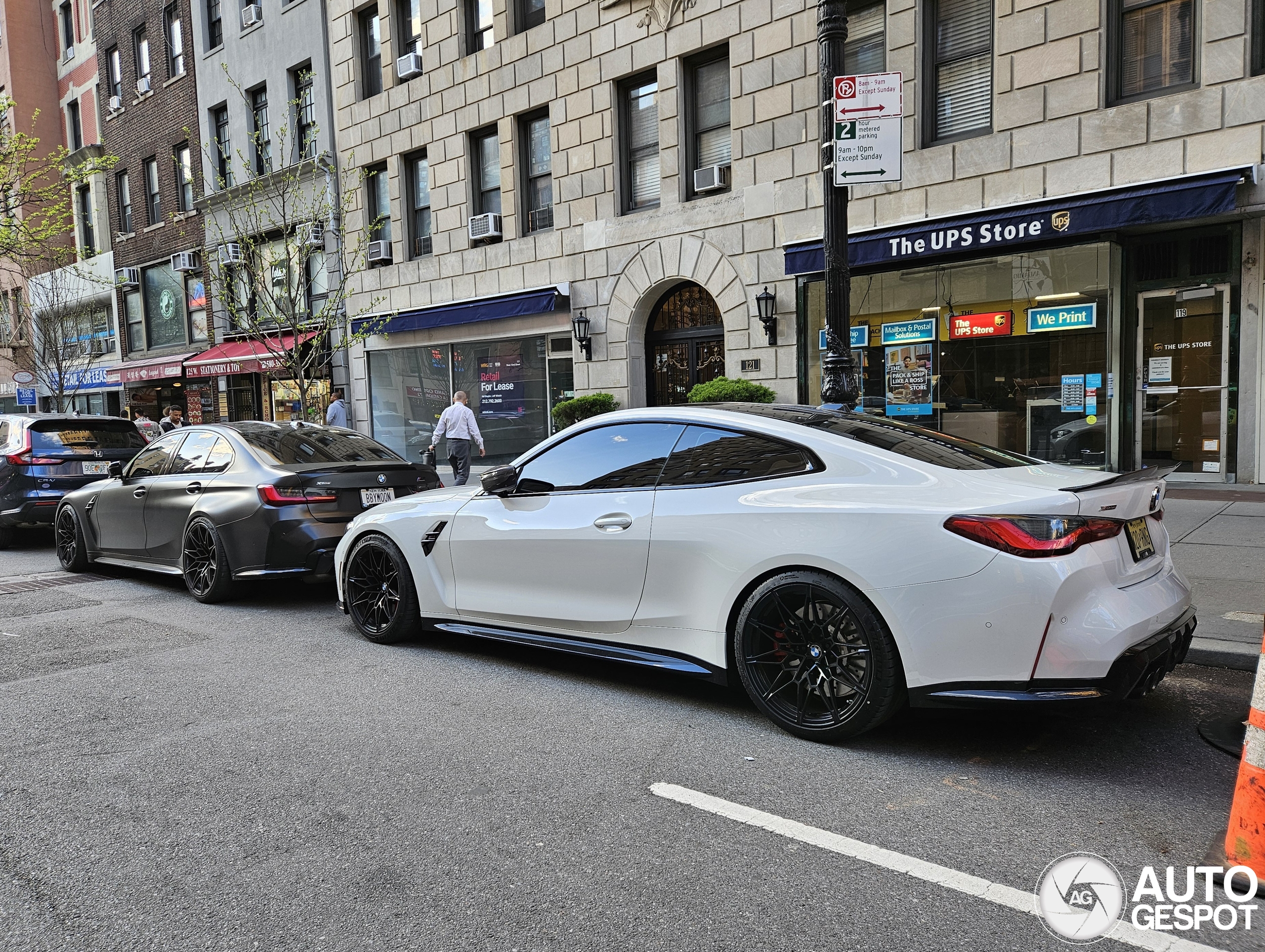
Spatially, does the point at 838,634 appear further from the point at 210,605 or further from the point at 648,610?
the point at 210,605

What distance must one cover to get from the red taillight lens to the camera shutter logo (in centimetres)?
588

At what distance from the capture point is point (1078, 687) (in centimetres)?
345

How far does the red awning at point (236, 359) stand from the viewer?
72.7ft

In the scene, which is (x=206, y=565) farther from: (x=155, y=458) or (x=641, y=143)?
Result: (x=641, y=143)

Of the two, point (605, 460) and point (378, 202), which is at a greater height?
point (378, 202)

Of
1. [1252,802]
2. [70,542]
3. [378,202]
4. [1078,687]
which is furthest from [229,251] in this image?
[1252,802]

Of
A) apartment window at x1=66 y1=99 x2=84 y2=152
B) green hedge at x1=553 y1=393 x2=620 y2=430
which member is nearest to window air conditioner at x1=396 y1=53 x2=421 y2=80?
green hedge at x1=553 y1=393 x2=620 y2=430

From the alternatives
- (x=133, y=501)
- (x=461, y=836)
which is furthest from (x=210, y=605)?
(x=461, y=836)

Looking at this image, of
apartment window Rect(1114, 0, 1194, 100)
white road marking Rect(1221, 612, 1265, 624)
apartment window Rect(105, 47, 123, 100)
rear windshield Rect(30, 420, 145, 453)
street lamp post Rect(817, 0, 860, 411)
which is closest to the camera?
white road marking Rect(1221, 612, 1265, 624)

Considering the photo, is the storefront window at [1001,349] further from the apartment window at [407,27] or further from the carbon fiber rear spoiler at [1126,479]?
the apartment window at [407,27]

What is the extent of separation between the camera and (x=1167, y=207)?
33.4 feet

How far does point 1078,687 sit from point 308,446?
6.40 m

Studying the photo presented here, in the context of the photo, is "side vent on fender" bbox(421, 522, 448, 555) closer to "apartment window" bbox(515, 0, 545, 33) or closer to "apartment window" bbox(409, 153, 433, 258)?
"apartment window" bbox(515, 0, 545, 33)

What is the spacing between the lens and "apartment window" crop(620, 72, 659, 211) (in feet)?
51.2
